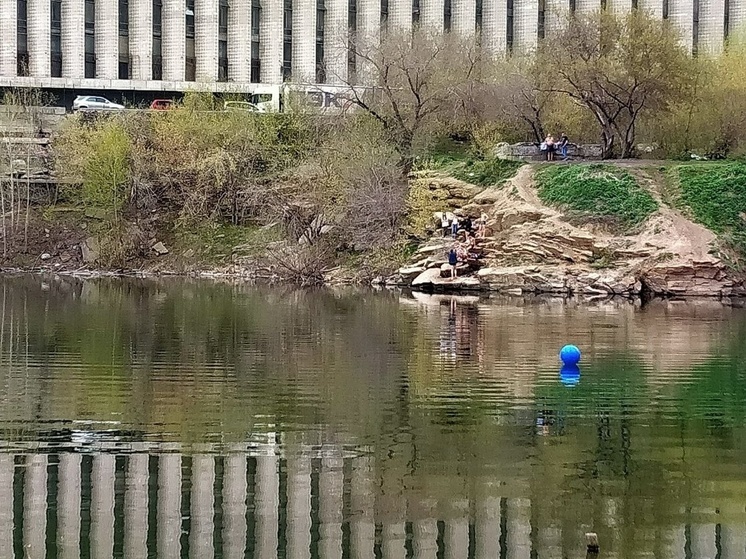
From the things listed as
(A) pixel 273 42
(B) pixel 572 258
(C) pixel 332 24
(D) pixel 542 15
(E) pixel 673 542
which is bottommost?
(E) pixel 673 542

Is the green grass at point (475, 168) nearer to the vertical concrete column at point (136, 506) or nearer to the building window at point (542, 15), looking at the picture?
the building window at point (542, 15)

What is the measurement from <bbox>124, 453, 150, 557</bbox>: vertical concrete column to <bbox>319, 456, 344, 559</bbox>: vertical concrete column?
199 cm

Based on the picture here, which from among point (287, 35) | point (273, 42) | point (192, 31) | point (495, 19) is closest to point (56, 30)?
point (192, 31)

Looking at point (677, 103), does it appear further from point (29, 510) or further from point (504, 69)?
point (29, 510)

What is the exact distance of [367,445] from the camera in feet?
55.4

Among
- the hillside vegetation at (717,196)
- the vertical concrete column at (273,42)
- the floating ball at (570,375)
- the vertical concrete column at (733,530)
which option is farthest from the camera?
the vertical concrete column at (273,42)

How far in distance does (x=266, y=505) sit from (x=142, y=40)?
7919 cm

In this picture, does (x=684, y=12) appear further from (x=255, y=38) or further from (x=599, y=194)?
(x=599, y=194)

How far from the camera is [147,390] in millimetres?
21625

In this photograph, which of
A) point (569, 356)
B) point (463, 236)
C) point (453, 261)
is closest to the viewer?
point (569, 356)

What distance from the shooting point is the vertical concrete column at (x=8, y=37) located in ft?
285

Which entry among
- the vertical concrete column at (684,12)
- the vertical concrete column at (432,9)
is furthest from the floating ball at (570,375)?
the vertical concrete column at (684,12)

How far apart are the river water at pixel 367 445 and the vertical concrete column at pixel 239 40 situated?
59.6m

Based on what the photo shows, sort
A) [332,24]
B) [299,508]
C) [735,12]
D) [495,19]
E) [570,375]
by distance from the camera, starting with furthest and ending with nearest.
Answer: [735,12] → [495,19] → [332,24] → [570,375] → [299,508]
